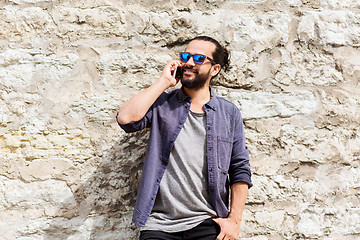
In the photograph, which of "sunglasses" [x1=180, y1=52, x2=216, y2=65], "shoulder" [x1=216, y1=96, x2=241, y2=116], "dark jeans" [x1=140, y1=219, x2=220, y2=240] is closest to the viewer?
"dark jeans" [x1=140, y1=219, x2=220, y2=240]

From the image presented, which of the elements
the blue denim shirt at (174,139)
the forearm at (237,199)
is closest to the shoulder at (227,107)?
the blue denim shirt at (174,139)

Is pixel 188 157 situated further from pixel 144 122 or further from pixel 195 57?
pixel 195 57

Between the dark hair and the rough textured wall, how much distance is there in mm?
64

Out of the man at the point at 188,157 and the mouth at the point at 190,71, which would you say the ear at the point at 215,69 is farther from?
the mouth at the point at 190,71

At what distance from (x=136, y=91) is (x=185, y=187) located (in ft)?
2.45

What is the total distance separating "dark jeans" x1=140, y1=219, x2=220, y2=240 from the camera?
80.5 inches

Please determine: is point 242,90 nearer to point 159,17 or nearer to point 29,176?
point 159,17

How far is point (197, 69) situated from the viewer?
2229 millimetres

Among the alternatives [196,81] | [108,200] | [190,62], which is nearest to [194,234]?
[108,200]

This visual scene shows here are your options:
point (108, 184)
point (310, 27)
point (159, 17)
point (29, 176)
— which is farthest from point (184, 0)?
point (29, 176)

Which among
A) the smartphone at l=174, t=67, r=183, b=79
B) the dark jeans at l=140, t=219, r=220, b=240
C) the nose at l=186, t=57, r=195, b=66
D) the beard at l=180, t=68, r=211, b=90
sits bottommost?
the dark jeans at l=140, t=219, r=220, b=240

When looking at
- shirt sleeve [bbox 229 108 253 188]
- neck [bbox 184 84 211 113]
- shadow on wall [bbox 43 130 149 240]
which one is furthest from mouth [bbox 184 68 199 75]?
shadow on wall [bbox 43 130 149 240]

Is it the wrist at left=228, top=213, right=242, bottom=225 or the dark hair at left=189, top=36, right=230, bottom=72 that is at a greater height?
the dark hair at left=189, top=36, right=230, bottom=72

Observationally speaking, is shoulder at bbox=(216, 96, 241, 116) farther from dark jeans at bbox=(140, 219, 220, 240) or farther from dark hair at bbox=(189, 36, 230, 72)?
dark jeans at bbox=(140, 219, 220, 240)
